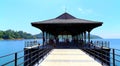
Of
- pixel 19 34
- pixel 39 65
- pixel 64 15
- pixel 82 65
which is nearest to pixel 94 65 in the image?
pixel 82 65

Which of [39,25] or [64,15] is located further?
[64,15]

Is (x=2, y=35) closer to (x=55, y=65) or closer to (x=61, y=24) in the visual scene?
(x=61, y=24)

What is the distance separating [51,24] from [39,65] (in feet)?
41.5

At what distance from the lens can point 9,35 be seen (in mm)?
169375

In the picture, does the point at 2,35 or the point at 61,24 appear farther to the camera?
the point at 2,35

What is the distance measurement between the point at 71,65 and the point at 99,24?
488 inches

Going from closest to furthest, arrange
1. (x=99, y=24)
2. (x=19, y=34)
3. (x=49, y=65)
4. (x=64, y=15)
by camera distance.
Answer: (x=49, y=65), (x=99, y=24), (x=64, y=15), (x=19, y=34)

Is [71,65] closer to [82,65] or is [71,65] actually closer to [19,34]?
[82,65]

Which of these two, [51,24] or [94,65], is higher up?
[51,24]

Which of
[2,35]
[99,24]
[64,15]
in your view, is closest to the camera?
[99,24]

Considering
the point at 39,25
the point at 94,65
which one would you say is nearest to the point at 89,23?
the point at 39,25

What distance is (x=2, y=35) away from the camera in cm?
16612

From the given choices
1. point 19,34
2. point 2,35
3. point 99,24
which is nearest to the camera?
point 99,24

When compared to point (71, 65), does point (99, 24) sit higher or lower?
higher
